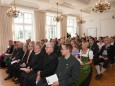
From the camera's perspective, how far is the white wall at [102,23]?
13736 mm

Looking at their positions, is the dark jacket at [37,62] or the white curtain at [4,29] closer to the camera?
the dark jacket at [37,62]

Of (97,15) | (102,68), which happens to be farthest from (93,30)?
(102,68)

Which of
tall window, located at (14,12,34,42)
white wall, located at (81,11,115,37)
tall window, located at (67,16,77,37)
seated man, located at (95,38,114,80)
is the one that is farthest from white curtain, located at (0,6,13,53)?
white wall, located at (81,11,115,37)

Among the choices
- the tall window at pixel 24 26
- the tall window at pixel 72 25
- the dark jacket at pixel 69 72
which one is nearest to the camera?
the dark jacket at pixel 69 72

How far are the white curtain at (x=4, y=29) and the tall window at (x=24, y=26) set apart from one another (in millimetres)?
1297

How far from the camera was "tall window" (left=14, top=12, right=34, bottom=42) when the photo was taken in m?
11.0

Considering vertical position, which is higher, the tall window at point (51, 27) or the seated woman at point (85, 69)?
the tall window at point (51, 27)

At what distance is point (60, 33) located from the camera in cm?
1351

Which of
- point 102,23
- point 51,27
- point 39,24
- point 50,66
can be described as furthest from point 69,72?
point 102,23

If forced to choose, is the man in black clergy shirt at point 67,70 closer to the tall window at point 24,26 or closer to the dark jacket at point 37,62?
the dark jacket at point 37,62

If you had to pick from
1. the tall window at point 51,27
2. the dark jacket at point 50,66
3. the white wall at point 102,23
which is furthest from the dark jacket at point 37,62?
the white wall at point 102,23

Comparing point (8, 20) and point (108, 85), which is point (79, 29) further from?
point (108, 85)

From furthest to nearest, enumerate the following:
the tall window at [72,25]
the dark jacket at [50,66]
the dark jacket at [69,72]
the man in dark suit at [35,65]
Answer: the tall window at [72,25]
the man in dark suit at [35,65]
the dark jacket at [50,66]
the dark jacket at [69,72]

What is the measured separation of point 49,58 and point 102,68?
105 inches
